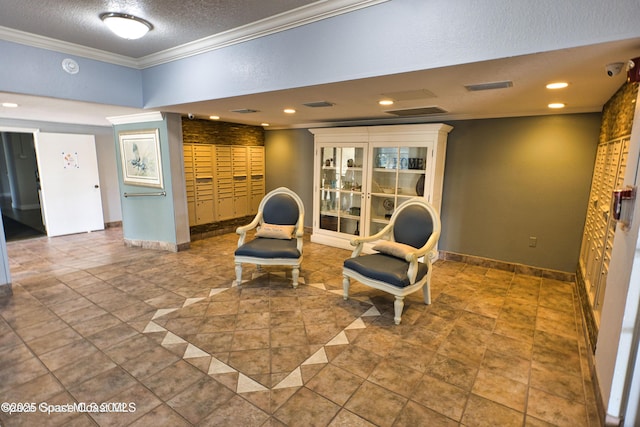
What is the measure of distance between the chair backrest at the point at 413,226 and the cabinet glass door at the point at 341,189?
1424mm

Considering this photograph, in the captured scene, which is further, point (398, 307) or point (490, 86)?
point (398, 307)

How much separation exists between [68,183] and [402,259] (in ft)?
19.5

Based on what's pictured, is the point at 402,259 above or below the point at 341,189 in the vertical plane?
below

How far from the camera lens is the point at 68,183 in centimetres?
557

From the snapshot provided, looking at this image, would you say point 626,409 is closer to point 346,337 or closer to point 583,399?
point 583,399

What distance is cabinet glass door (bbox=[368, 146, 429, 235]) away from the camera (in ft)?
13.9

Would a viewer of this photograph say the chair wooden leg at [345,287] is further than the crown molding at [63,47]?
Yes

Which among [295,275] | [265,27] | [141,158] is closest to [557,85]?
[265,27]

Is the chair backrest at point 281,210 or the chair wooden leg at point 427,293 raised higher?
the chair backrest at point 281,210

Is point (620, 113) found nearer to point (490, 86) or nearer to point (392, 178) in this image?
point (490, 86)

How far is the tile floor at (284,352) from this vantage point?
5.79 feet

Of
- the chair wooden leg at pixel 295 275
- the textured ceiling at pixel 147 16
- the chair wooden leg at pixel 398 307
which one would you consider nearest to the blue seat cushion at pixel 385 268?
the chair wooden leg at pixel 398 307

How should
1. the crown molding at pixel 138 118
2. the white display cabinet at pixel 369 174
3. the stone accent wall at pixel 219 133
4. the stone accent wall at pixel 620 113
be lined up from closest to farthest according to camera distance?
the stone accent wall at pixel 620 113 < the white display cabinet at pixel 369 174 < the crown molding at pixel 138 118 < the stone accent wall at pixel 219 133

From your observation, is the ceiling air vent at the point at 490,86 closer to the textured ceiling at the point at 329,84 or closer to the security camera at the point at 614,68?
the textured ceiling at the point at 329,84
